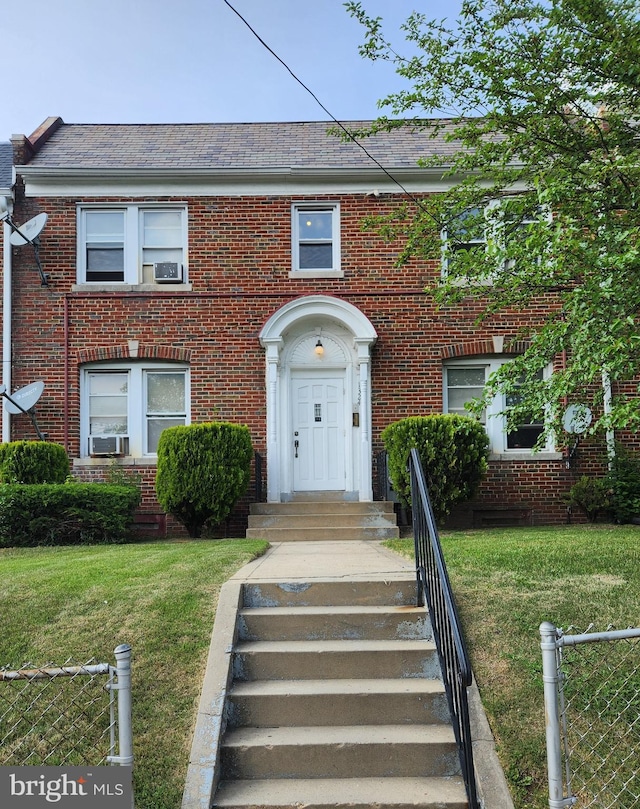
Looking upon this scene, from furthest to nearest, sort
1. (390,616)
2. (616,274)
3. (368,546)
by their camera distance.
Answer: (368,546) < (616,274) < (390,616)

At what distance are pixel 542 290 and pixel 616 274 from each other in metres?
1.22

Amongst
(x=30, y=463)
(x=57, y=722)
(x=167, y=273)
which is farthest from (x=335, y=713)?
(x=167, y=273)

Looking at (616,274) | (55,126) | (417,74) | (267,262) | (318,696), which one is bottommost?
(318,696)

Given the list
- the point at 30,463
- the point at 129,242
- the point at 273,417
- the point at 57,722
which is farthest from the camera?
the point at 129,242

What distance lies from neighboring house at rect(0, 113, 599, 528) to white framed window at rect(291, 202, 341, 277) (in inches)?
0.9

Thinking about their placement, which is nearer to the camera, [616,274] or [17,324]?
[616,274]

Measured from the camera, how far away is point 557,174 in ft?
21.8

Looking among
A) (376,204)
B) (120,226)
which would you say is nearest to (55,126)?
(120,226)

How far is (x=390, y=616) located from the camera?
18.2 ft

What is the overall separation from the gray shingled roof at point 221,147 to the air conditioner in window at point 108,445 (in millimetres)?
4250

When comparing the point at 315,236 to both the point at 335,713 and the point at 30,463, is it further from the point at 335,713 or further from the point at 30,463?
the point at 335,713

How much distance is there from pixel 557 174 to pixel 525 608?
370 centimetres

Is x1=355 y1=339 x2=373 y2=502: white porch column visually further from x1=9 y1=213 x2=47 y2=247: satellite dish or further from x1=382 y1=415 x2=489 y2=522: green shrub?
x1=9 y1=213 x2=47 y2=247: satellite dish

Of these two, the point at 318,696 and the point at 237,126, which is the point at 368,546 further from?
the point at 237,126
